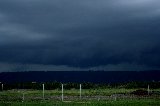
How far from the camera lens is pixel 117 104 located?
4803cm

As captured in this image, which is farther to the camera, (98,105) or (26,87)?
(26,87)

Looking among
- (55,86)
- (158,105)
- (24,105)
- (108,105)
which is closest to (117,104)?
(108,105)

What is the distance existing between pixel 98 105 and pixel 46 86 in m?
59.1

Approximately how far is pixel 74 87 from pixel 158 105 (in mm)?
63163

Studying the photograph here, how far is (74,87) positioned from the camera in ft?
360

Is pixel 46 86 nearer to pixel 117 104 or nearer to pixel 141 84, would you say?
pixel 141 84

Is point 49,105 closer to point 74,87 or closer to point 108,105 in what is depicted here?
point 108,105

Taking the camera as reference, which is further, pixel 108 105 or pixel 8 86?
pixel 8 86

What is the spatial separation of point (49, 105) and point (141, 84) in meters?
67.1

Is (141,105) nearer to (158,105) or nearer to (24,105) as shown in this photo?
(158,105)

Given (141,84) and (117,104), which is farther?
(141,84)

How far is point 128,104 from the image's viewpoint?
48.4 metres

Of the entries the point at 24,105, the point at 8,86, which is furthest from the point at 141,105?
the point at 8,86

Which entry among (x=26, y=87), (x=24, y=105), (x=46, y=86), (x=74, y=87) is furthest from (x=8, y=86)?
(x=24, y=105)
